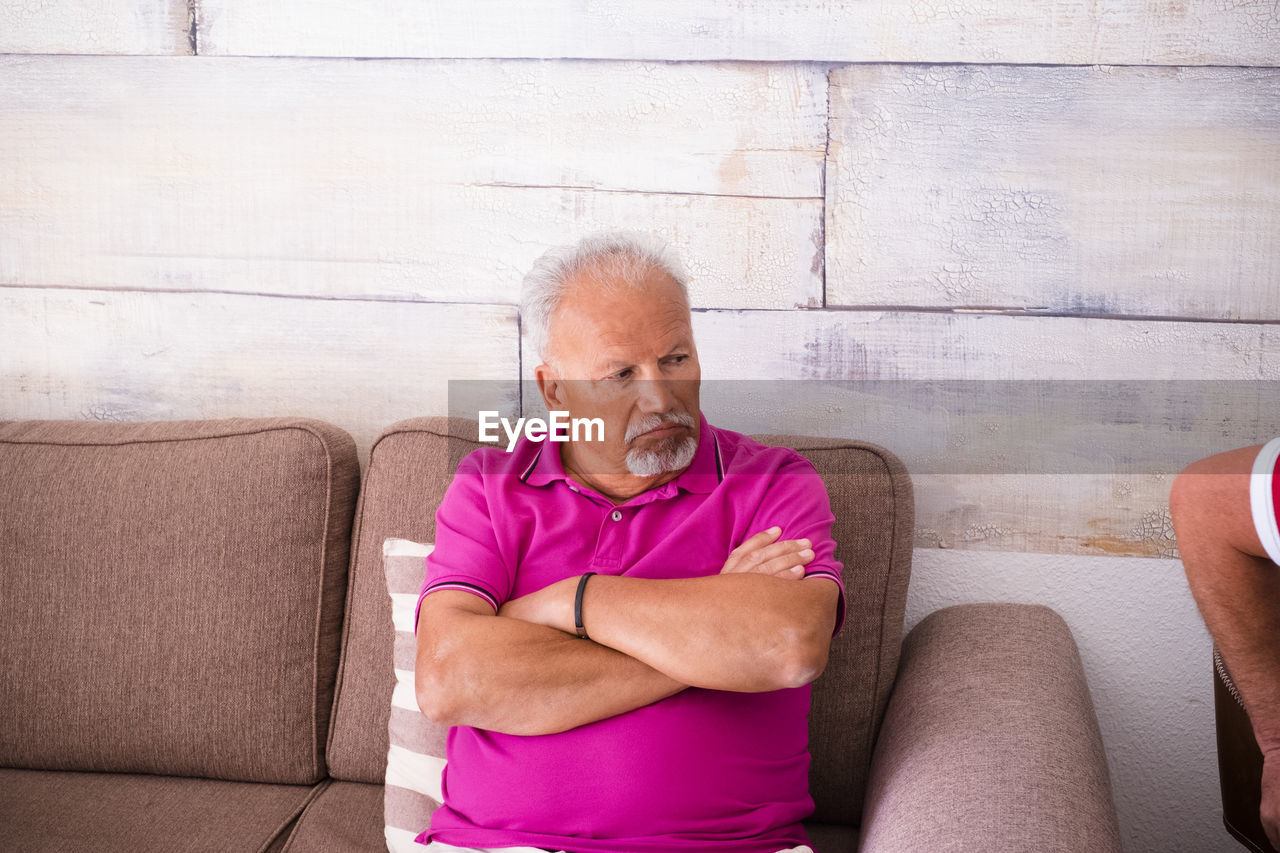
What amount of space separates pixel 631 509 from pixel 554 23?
97 cm

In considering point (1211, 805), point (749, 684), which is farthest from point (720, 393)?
point (1211, 805)

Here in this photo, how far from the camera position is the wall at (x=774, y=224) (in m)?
1.71

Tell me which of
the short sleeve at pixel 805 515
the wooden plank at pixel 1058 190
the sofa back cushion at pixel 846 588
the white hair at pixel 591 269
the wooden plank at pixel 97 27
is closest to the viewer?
the short sleeve at pixel 805 515

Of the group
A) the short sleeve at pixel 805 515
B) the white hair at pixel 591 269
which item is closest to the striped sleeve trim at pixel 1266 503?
the short sleeve at pixel 805 515

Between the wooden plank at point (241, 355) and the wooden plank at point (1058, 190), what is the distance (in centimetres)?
75

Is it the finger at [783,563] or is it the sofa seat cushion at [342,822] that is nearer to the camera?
the finger at [783,563]

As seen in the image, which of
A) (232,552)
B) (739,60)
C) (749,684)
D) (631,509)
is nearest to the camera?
(749,684)

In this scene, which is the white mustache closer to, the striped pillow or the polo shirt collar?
the polo shirt collar

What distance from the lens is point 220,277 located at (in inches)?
77.1

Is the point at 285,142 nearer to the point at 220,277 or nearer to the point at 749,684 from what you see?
the point at 220,277

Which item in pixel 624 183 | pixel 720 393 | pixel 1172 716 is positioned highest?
pixel 624 183

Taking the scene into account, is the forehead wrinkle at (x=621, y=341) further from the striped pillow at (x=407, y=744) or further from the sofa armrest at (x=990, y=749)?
the sofa armrest at (x=990, y=749)

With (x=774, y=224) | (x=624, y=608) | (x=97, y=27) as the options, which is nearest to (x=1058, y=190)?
Result: (x=774, y=224)

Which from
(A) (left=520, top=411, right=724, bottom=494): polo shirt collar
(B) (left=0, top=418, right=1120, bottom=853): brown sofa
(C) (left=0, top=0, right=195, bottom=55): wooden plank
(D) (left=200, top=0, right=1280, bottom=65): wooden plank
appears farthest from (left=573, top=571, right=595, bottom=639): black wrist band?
(C) (left=0, top=0, right=195, bottom=55): wooden plank
